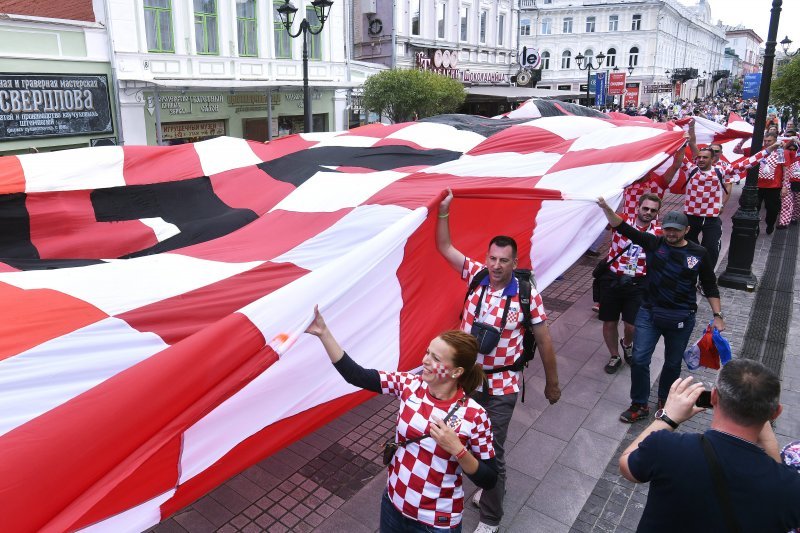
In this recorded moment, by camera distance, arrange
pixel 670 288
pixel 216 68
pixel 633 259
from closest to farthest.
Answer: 1. pixel 670 288
2. pixel 633 259
3. pixel 216 68

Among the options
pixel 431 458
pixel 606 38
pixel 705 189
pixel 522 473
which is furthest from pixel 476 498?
pixel 606 38

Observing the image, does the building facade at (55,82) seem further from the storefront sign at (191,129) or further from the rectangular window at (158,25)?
the storefront sign at (191,129)

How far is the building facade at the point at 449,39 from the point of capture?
30.4m

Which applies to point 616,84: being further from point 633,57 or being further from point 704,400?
point 704,400

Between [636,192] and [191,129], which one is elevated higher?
[191,129]

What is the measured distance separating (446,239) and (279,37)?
65.8ft

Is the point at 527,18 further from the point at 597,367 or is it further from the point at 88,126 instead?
the point at 597,367

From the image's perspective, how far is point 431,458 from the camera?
266cm

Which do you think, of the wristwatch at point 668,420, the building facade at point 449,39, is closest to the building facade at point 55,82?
the wristwatch at point 668,420

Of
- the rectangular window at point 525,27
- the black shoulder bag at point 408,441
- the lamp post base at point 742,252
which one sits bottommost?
the lamp post base at point 742,252

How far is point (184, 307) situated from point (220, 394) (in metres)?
0.85

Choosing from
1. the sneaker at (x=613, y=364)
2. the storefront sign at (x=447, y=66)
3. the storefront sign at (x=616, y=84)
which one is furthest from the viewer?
the storefront sign at (x=616, y=84)

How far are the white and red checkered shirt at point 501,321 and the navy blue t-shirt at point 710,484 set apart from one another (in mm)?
1285

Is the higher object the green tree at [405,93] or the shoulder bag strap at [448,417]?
the green tree at [405,93]
